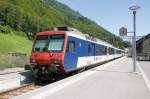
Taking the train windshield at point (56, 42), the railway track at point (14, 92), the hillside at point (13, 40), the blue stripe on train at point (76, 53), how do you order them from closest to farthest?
the railway track at point (14, 92), the train windshield at point (56, 42), the blue stripe on train at point (76, 53), the hillside at point (13, 40)

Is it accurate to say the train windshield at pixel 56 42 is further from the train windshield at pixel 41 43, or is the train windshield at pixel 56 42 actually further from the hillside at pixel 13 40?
the hillside at pixel 13 40

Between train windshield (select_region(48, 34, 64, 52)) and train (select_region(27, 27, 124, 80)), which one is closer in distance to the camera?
train (select_region(27, 27, 124, 80))

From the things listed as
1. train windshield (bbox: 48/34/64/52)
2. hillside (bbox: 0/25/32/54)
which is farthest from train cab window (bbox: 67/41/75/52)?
hillside (bbox: 0/25/32/54)

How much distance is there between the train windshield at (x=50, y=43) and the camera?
1857cm

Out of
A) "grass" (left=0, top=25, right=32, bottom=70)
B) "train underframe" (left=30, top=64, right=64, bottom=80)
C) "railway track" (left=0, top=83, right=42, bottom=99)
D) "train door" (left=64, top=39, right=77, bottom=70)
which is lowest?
"railway track" (left=0, top=83, right=42, bottom=99)

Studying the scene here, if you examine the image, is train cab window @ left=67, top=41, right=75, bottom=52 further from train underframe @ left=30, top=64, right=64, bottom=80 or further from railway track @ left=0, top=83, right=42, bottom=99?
railway track @ left=0, top=83, right=42, bottom=99

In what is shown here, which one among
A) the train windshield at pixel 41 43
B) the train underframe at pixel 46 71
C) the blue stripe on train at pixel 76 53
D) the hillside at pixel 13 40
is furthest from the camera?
the hillside at pixel 13 40

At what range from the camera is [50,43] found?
19.0m

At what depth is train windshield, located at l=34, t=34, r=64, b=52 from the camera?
1857cm

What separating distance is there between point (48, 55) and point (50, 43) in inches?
33.2

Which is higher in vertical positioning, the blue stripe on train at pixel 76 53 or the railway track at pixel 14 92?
the blue stripe on train at pixel 76 53

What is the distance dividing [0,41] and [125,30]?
44.0 metres

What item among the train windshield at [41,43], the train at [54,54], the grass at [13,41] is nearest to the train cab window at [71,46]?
the train at [54,54]

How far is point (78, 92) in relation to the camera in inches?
507
